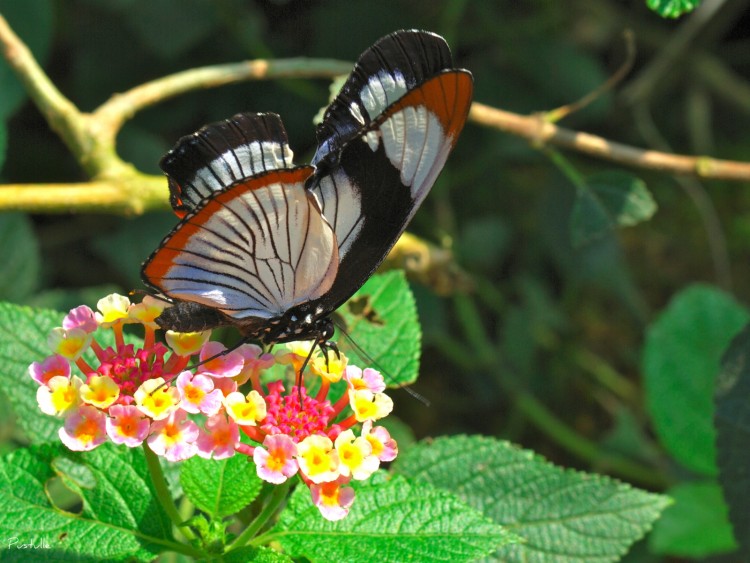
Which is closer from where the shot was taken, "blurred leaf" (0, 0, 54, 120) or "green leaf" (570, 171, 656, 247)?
"green leaf" (570, 171, 656, 247)

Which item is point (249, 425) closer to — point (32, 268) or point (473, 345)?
point (32, 268)

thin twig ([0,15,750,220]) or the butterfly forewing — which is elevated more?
thin twig ([0,15,750,220])

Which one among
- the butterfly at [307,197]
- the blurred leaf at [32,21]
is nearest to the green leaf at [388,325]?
the butterfly at [307,197]

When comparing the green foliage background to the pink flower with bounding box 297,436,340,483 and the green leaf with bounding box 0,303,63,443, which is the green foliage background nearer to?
the green leaf with bounding box 0,303,63,443

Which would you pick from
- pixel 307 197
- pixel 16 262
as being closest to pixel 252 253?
pixel 307 197

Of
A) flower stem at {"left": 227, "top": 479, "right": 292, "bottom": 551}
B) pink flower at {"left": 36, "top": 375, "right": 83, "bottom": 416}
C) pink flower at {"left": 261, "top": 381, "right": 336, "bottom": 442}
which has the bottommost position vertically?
→ flower stem at {"left": 227, "top": 479, "right": 292, "bottom": 551}

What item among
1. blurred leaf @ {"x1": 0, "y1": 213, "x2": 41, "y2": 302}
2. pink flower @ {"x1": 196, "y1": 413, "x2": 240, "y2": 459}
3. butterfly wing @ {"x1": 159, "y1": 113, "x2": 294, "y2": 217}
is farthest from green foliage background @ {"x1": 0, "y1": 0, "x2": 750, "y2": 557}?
pink flower @ {"x1": 196, "y1": 413, "x2": 240, "y2": 459}

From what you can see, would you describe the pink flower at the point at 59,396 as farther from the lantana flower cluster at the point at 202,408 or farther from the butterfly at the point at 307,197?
the butterfly at the point at 307,197
